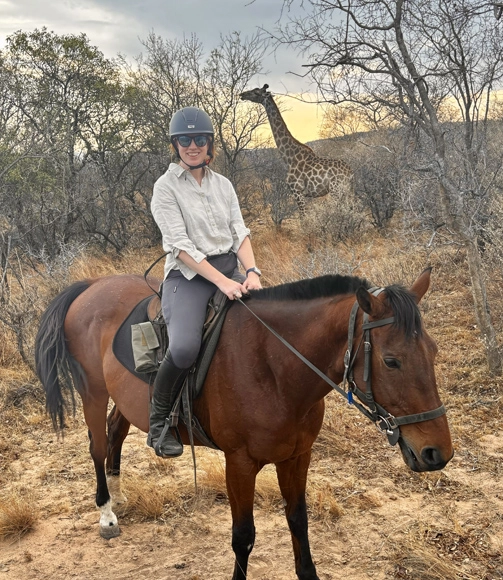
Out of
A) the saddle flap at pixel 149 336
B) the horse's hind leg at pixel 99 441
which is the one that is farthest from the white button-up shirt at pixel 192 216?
the horse's hind leg at pixel 99 441

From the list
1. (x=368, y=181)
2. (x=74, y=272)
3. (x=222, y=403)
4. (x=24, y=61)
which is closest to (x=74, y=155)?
(x=24, y=61)

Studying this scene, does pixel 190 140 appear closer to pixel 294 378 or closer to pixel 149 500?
pixel 294 378

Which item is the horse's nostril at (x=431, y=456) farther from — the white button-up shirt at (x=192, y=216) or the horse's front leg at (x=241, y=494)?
the white button-up shirt at (x=192, y=216)

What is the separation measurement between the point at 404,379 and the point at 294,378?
2.03ft

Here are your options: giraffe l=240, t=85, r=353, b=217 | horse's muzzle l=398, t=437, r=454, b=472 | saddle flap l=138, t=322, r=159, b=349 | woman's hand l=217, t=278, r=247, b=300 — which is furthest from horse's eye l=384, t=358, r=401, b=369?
giraffe l=240, t=85, r=353, b=217

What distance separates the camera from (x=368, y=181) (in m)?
12.4

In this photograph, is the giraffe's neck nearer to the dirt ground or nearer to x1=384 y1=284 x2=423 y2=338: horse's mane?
the dirt ground

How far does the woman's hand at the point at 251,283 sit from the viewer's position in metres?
2.80

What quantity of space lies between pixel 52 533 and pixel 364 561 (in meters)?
2.36

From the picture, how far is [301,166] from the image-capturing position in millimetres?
13023

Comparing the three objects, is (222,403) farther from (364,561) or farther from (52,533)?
(52,533)

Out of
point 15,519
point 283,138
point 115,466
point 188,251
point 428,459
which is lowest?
point 15,519

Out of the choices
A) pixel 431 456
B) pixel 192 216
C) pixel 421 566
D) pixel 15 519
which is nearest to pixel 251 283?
pixel 192 216

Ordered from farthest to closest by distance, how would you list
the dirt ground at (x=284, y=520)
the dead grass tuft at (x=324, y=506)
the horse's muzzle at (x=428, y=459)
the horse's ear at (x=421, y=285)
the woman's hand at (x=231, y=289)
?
the dead grass tuft at (x=324, y=506)
the dirt ground at (x=284, y=520)
the woman's hand at (x=231, y=289)
the horse's ear at (x=421, y=285)
the horse's muzzle at (x=428, y=459)
